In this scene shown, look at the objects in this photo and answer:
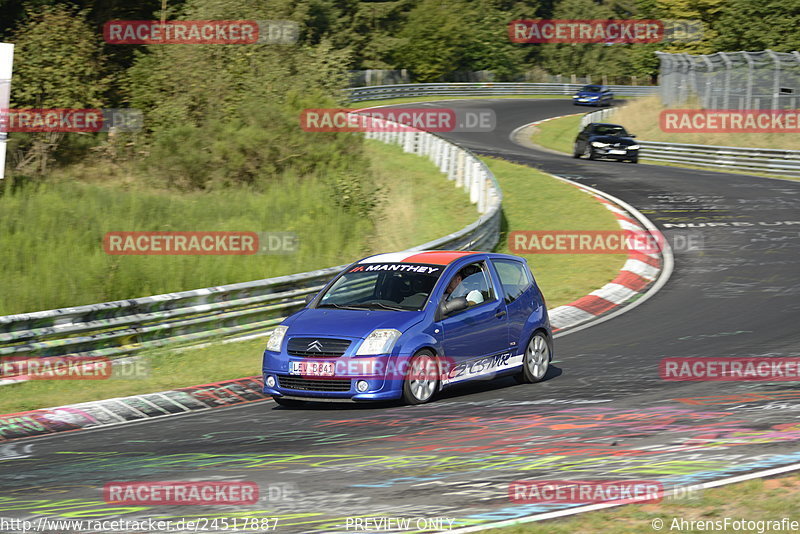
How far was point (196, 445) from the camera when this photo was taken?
351 inches

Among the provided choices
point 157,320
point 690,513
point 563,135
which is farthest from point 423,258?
point 563,135

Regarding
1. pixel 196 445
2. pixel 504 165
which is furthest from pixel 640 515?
pixel 504 165

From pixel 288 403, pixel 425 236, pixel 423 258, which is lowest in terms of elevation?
pixel 425 236

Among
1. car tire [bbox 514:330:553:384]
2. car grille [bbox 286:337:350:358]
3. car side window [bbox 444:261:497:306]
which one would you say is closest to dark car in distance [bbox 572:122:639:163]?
car tire [bbox 514:330:553:384]

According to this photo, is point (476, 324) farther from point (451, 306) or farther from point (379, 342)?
point (379, 342)

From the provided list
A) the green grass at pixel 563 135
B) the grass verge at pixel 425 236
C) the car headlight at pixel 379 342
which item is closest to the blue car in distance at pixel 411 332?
the car headlight at pixel 379 342

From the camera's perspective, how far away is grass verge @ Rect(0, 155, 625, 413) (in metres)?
12.4

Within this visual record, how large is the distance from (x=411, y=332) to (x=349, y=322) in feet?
2.13

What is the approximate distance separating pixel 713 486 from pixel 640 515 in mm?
837

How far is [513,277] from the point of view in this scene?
12.1 metres

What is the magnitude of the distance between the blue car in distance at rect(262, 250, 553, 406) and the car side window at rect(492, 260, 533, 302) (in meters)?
0.02

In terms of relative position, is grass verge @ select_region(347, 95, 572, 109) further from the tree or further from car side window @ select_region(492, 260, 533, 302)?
car side window @ select_region(492, 260, 533, 302)

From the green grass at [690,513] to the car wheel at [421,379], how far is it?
4.09 metres

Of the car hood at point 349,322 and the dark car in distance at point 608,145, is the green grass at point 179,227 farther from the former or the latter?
the dark car in distance at point 608,145
